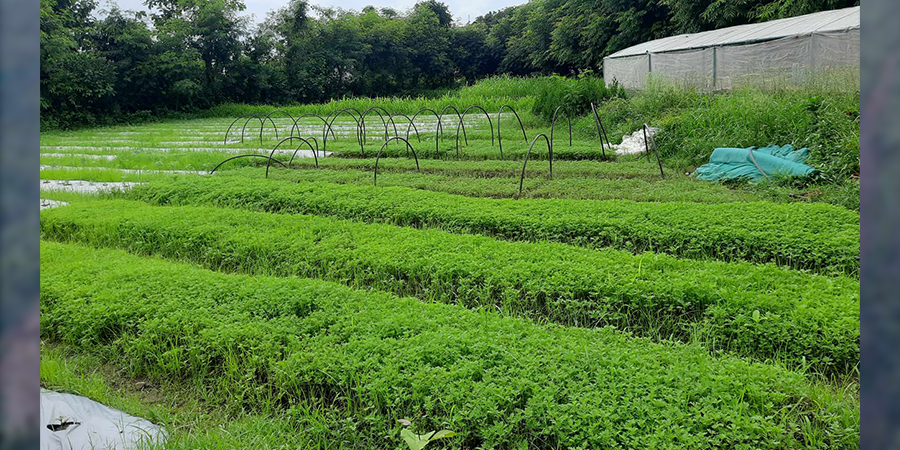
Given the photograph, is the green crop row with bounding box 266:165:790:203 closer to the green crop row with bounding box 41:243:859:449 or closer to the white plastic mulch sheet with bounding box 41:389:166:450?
the green crop row with bounding box 41:243:859:449

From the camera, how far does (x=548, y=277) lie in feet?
13.7

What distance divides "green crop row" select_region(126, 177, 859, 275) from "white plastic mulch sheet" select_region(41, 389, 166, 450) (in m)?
3.53

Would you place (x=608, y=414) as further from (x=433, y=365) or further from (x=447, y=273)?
(x=447, y=273)

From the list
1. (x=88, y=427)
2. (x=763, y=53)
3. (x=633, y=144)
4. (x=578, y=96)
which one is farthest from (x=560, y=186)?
(x=763, y=53)

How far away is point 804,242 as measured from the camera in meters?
4.67

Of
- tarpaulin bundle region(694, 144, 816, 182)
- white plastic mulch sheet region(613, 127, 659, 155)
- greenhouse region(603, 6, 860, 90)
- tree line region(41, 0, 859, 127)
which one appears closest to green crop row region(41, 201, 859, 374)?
tarpaulin bundle region(694, 144, 816, 182)

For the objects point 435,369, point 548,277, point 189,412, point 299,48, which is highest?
point 299,48

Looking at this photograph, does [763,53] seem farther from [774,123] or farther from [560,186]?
[560,186]

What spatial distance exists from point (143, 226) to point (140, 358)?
2.89 m

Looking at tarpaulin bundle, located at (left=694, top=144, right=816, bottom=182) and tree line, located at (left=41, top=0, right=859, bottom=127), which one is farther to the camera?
tree line, located at (left=41, top=0, right=859, bottom=127)

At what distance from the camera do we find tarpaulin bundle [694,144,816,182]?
7.14 meters

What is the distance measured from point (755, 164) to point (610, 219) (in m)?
3.06

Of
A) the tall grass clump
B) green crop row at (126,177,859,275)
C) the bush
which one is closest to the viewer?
green crop row at (126,177,859,275)
